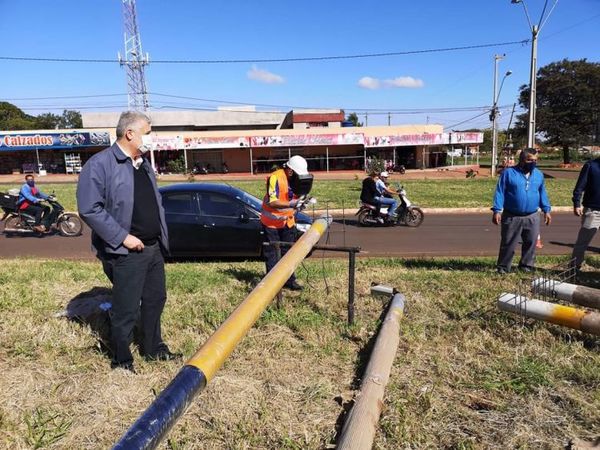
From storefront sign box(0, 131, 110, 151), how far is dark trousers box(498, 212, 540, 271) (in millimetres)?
40140

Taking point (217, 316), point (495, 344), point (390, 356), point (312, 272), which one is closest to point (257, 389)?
point (390, 356)

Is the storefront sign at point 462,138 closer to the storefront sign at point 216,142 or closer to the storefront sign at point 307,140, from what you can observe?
the storefront sign at point 307,140

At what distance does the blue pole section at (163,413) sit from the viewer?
1.69 meters

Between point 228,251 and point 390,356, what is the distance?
200 inches

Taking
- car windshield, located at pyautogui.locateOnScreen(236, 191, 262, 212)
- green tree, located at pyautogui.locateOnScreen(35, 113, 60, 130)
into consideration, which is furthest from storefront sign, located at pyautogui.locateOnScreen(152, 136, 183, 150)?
green tree, located at pyautogui.locateOnScreen(35, 113, 60, 130)

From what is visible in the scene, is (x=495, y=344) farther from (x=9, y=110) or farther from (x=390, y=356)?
(x=9, y=110)

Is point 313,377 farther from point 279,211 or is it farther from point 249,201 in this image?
point 249,201

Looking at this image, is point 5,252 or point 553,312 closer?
point 553,312

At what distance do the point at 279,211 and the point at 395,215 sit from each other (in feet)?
24.7

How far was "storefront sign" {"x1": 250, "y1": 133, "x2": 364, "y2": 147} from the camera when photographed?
4194 centimetres

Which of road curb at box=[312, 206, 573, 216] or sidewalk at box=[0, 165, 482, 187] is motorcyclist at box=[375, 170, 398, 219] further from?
sidewalk at box=[0, 165, 482, 187]

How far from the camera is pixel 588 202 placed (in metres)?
6.30

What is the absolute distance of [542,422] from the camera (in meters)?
3.03

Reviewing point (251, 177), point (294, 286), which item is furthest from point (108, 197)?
point (251, 177)
